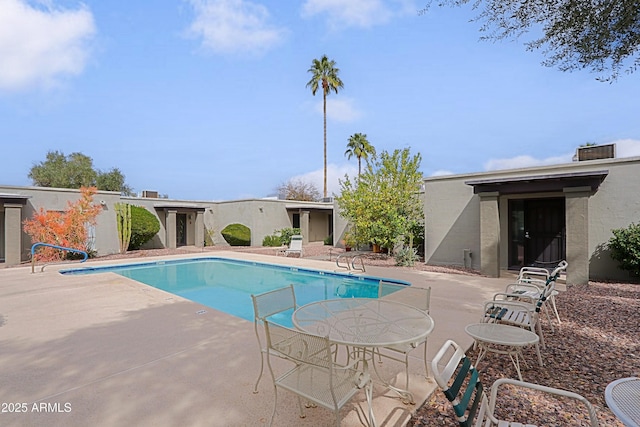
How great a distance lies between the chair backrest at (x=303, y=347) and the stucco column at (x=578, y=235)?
8629 millimetres

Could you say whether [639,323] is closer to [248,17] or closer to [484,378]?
[484,378]

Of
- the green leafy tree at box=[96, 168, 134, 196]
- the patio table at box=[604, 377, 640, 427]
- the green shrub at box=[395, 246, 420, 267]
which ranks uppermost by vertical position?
the green leafy tree at box=[96, 168, 134, 196]

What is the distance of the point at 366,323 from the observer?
3271mm

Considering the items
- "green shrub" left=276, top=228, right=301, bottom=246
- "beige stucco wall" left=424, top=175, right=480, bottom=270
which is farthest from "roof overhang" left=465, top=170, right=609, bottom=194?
"green shrub" left=276, top=228, right=301, bottom=246

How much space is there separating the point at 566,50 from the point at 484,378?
515 centimetres

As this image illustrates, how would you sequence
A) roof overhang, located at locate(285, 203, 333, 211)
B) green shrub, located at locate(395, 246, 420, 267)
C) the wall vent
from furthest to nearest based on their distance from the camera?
roof overhang, located at locate(285, 203, 333, 211)
green shrub, located at locate(395, 246, 420, 267)
the wall vent

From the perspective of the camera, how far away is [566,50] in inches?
205

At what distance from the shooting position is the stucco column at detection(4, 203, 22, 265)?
13.7 m

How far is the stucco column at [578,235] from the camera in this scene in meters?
8.19

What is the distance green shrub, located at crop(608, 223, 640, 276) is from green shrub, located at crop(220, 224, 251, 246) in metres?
17.1

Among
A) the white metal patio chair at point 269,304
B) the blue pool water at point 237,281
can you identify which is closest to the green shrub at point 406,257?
the blue pool water at point 237,281

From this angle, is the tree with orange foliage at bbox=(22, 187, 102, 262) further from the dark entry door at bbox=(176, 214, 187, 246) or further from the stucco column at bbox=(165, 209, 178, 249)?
the dark entry door at bbox=(176, 214, 187, 246)

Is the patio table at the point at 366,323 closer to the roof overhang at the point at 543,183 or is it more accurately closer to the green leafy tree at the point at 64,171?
the roof overhang at the point at 543,183

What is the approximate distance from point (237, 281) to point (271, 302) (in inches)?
318
